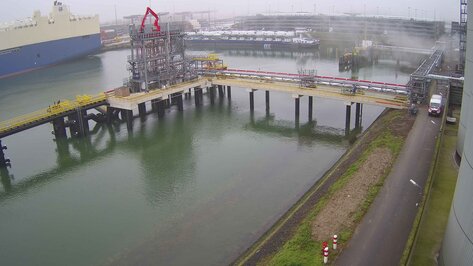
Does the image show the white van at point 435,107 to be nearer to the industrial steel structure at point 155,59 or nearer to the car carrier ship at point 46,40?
the industrial steel structure at point 155,59

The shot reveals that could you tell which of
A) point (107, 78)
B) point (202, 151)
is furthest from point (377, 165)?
point (107, 78)

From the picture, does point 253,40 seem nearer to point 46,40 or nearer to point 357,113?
point 46,40

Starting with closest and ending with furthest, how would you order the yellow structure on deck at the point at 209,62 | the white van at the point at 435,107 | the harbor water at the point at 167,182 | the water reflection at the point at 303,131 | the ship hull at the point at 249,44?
the harbor water at the point at 167,182
the white van at the point at 435,107
the water reflection at the point at 303,131
the yellow structure on deck at the point at 209,62
the ship hull at the point at 249,44

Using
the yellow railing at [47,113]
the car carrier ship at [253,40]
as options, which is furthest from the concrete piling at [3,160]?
the car carrier ship at [253,40]

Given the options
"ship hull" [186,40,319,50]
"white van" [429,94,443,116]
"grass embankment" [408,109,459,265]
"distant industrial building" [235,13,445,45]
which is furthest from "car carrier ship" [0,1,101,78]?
"grass embankment" [408,109,459,265]

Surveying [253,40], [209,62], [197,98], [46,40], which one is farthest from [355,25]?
[197,98]

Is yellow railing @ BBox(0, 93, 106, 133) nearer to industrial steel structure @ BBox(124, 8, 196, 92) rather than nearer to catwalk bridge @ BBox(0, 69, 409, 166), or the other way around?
catwalk bridge @ BBox(0, 69, 409, 166)
